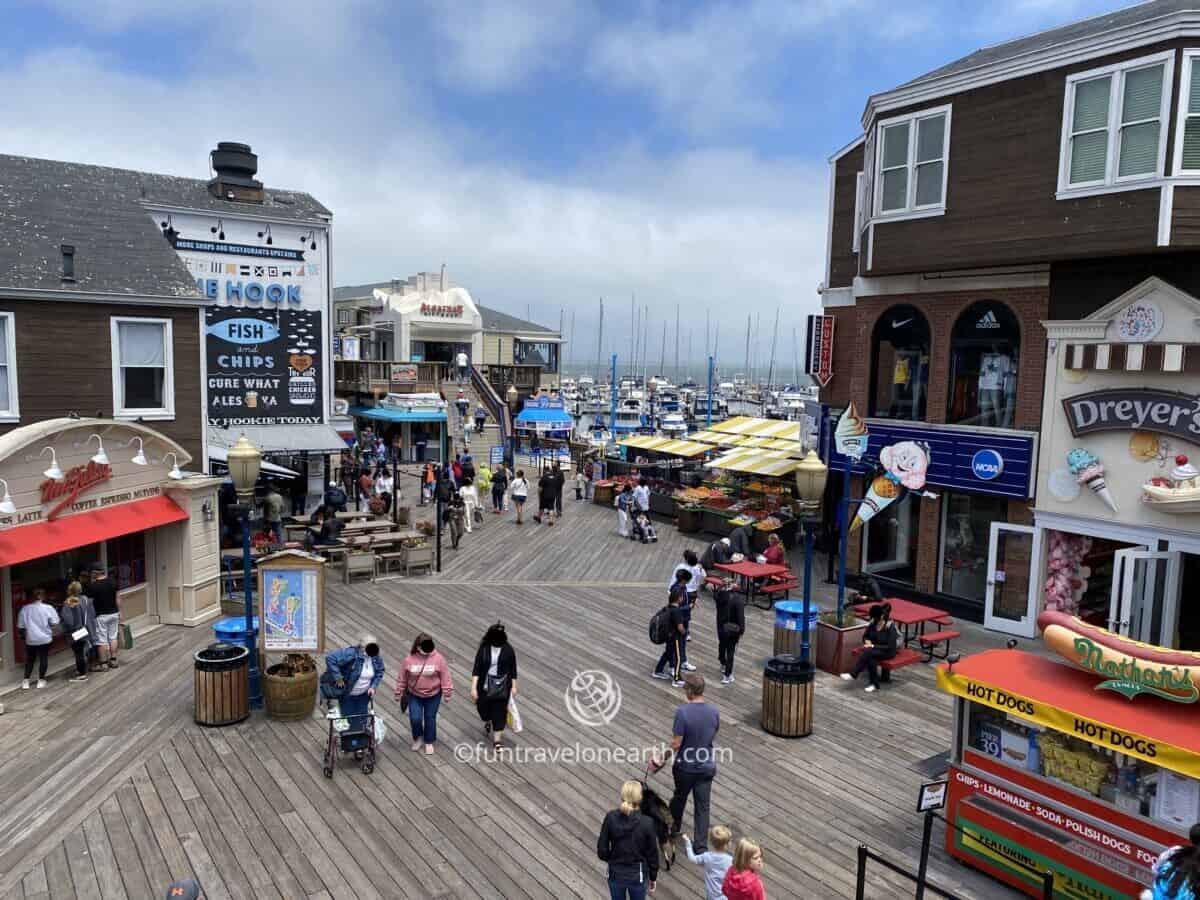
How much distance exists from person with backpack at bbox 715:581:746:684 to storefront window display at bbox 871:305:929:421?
7.88 meters

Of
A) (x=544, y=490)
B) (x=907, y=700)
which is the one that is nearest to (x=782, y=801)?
(x=907, y=700)

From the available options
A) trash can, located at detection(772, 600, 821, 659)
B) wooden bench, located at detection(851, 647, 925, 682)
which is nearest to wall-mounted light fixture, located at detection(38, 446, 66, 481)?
trash can, located at detection(772, 600, 821, 659)

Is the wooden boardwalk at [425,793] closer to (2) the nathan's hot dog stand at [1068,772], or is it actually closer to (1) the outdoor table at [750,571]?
(2) the nathan's hot dog stand at [1068,772]

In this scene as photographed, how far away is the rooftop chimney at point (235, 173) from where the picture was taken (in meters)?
23.6

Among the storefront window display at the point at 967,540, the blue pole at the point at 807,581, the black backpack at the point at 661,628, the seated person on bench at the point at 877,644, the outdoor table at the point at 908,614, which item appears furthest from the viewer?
the storefront window display at the point at 967,540

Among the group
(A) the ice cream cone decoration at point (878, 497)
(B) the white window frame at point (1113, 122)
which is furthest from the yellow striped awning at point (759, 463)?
(B) the white window frame at point (1113, 122)

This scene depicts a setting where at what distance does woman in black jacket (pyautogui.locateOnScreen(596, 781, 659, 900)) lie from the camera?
6.46m

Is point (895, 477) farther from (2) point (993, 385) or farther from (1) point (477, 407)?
(1) point (477, 407)

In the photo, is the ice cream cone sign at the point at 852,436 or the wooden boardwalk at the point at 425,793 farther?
the ice cream cone sign at the point at 852,436

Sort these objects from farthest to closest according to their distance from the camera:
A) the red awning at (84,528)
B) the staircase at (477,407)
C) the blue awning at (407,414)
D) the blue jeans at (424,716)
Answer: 1. the staircase at (477,407)
2. the blue awning at (407,414)
3. the red awning at (84,528)
4. the blue jeans at (424,716)

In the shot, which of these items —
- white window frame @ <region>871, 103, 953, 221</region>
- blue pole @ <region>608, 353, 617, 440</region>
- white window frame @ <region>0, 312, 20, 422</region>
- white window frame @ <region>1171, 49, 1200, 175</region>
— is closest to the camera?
white window frame @ <region>1171, 49, 1200, 175</region>

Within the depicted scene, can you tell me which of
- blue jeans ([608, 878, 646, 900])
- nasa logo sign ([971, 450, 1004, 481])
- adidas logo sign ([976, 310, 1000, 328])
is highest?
adidas logo sign ([976, 310, 1000, 328])

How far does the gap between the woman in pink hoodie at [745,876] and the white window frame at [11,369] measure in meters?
14.4

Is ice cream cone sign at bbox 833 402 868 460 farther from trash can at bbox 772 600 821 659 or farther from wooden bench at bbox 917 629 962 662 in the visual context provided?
trash can at bbox 772 600 821 659
